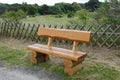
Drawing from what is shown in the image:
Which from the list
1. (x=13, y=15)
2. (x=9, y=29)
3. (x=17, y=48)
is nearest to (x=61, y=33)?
(x=17, y=48)

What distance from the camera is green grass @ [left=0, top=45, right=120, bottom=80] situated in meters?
4.84

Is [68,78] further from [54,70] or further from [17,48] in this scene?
[17,48]

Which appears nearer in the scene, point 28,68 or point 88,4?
point 28,68

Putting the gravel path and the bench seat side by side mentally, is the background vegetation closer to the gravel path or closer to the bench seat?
the bench seat

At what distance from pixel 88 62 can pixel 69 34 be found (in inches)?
50.3

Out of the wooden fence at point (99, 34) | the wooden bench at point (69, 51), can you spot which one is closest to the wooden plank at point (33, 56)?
the wooden bench at point (69, 51)

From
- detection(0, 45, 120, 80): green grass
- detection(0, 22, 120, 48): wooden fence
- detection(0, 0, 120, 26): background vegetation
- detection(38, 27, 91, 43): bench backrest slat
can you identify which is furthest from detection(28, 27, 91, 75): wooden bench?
detection(0, 0, 120, 26): background vegetation

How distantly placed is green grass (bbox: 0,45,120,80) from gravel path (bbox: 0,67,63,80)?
7.5 inches

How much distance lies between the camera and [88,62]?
580 cm

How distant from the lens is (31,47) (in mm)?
5613

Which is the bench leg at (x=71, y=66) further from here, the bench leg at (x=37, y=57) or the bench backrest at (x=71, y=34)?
the bench leg at (x=37, y=57)

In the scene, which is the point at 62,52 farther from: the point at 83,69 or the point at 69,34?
the point at 83,69

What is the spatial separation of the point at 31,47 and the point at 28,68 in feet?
1.72

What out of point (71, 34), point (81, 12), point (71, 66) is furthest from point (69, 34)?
point (81, 12)
